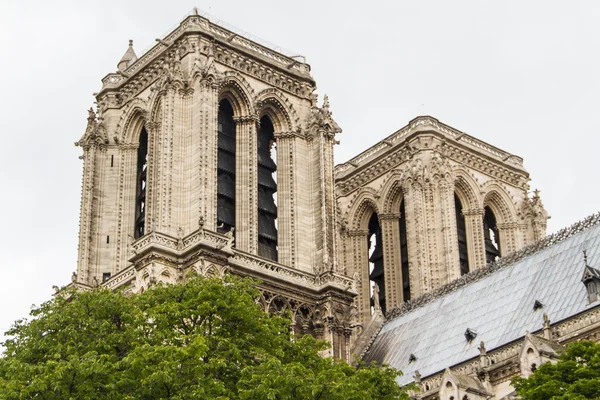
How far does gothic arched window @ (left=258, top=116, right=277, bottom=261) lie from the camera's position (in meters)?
55.2

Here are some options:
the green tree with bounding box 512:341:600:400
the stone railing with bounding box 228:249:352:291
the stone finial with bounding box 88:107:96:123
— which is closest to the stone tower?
the stone railing with bounding box 228:249:352:291

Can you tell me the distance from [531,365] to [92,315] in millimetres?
13543

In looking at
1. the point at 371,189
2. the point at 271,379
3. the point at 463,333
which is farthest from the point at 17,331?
the point at 371,189

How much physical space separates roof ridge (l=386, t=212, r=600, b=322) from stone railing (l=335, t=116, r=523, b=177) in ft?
35.9

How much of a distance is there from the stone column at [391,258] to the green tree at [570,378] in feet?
91.9

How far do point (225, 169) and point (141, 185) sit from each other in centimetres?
463

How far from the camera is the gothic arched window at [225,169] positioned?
5422cm

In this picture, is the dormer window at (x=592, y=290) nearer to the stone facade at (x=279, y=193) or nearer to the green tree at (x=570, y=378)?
the green tree at (x=570, y=378)

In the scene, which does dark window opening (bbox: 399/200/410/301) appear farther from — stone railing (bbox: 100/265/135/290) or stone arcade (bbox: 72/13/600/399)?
stone railing (bbox: 100/265/135/290)

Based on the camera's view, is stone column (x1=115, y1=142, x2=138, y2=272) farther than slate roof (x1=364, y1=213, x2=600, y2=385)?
Yes

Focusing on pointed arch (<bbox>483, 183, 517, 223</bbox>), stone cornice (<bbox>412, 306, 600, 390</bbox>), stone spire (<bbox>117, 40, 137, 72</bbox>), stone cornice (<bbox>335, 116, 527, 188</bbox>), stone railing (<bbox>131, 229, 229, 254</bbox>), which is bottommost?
stone cornice (<bbox>412, 306, 600, 390</bbox>)

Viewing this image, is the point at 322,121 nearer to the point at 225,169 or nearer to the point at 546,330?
the point at 225,169

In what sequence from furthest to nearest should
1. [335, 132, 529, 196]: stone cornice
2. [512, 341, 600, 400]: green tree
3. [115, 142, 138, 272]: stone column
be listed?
[335, 132, 529, 196]: stone cornice, [115, 142, 138, 272]: stone column, [512, 341, 600, 400]: green tree

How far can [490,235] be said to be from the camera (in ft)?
220
